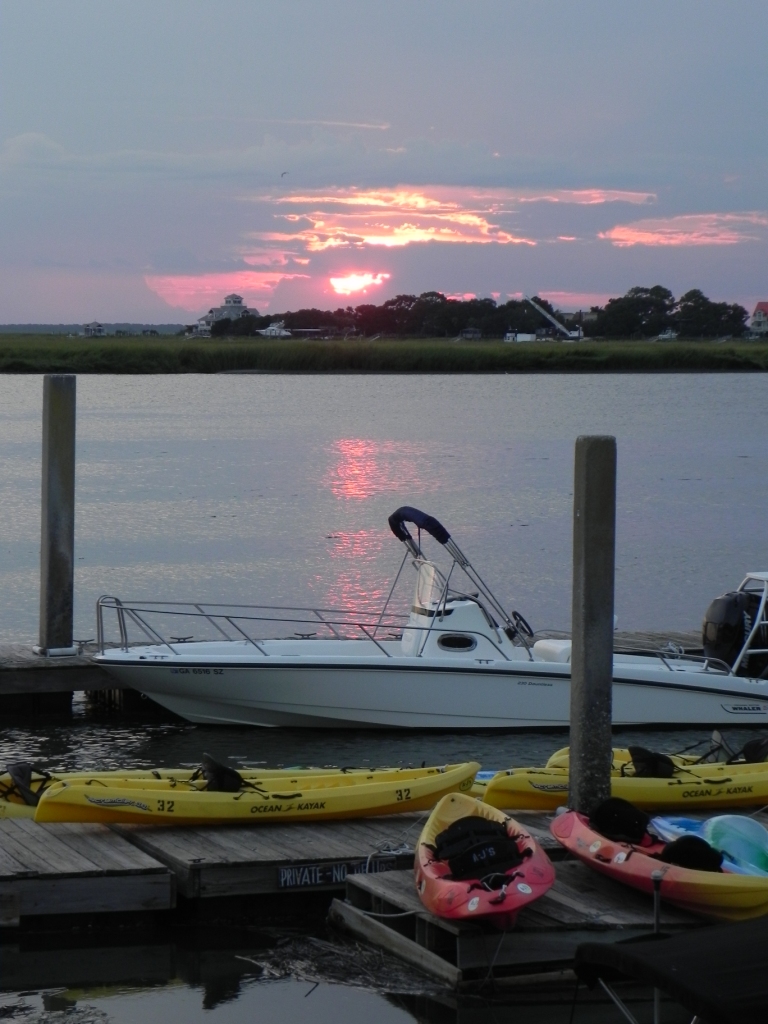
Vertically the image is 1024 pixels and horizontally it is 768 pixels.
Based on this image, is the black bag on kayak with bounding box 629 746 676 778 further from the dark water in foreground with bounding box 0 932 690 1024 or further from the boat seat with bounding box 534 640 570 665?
the boat seat with bounding box 534 640 570 665

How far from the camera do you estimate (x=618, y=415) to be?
83.3 m

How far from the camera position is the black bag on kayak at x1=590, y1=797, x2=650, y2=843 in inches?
329

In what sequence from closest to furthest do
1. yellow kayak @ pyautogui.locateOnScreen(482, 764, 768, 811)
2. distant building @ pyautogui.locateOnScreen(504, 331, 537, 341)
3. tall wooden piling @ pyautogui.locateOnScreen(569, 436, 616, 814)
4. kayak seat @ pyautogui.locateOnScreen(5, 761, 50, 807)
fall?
tall wooden piling @ pyautogui.locateOnScreen(569, 436, 616, 814)
kayak seat @ pyautogui.locateOnScreen(5, 761, 50, 807)
yellow kayak @ pyautogui.locateOnScreen(482, 764, 768, 811)
distant building @ pyautogui.locateOnScreen(504, 331, 537, 341)

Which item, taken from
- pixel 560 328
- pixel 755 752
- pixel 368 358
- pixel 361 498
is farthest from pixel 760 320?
pixel 755 752

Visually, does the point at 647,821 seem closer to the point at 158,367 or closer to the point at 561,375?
the point at 158,367

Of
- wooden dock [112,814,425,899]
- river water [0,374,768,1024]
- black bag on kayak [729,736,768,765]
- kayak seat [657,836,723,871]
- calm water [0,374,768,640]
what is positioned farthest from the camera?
calm water [0,374,768,640]

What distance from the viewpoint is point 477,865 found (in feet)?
25.3

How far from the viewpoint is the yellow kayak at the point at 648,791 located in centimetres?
962

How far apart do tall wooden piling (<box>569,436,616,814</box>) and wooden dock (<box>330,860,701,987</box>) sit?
80 cm

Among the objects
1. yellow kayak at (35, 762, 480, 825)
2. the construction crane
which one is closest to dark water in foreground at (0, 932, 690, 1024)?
yellow kayak at (35, 762, 480, 825)

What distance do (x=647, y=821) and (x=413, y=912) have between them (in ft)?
5.52

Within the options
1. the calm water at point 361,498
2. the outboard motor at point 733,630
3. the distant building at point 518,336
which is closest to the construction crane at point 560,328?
the distant building at point 518,336

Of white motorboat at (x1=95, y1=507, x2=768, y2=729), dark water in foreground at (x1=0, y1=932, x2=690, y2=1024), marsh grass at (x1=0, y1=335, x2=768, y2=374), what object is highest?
marsh grass at (x1=0, y1=335, x2=768, y2=374)

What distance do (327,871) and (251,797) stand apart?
81 centimetres
